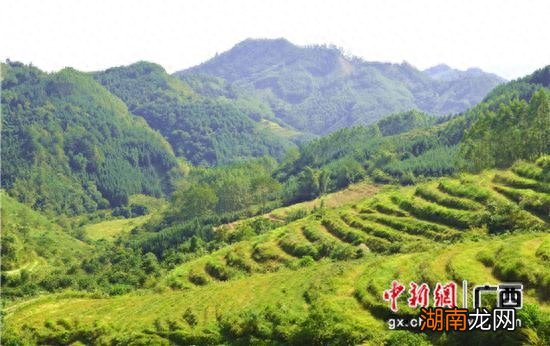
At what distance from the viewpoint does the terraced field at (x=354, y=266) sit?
46531mm

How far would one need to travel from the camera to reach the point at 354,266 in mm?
59656

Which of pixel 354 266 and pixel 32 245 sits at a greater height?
pixel 354 266

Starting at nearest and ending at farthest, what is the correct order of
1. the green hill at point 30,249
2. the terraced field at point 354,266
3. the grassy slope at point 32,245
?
the terraced field at point 354,266 → the green hill at point 30,249 → the grassy slope at point 32,245

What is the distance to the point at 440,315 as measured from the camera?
115 feet

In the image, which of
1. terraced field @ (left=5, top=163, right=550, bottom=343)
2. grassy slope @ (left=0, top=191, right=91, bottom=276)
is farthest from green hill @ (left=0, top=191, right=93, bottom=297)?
terraced field @ (left=5, top=163, right=550, bottom=343)

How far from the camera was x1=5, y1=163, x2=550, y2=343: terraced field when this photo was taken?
46531 mm

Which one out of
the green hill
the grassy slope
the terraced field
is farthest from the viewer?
the grassy slope

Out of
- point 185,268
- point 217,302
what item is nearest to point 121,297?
point 185,268

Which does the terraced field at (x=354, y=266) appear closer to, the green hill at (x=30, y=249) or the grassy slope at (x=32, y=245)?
the green hill at (x=30, y=249)

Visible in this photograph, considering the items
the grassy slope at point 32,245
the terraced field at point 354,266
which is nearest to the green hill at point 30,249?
the grassy slope at point 32,245

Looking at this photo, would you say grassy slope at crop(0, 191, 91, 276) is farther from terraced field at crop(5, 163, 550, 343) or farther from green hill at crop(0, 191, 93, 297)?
terraced field at crop(5, 163, 550, 343)

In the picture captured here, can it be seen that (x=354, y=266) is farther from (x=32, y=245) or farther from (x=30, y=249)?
(x=32, y=245)

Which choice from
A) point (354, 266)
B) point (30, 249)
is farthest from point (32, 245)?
point (354, 266)

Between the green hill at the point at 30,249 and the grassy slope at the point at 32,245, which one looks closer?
the green hill at the point at 30,249
